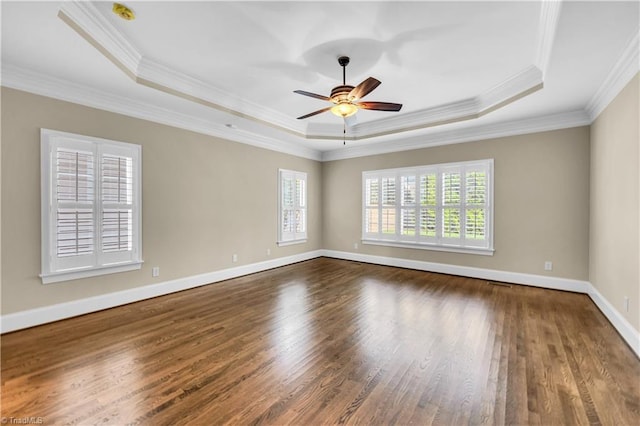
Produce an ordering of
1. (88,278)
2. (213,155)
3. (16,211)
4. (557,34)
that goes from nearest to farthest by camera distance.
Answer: (557,34)
(16,211)
(88,278)
(213,155)

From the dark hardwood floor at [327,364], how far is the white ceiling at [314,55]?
2.79 metres

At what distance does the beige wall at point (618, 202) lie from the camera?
278 cm

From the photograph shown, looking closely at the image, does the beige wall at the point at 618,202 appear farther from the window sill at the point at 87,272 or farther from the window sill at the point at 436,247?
the window sill at the point at 87,272

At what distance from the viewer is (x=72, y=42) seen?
2.58m

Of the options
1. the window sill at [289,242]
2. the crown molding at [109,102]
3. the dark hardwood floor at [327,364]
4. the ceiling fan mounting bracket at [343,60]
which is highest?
the ceiling fan mounting bracket at [343,60]

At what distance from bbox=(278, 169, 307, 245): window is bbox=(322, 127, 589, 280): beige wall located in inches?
111

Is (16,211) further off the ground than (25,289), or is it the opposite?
(16,211)

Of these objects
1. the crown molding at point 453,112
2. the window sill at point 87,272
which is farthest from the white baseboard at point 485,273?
the window sill at point 87,272

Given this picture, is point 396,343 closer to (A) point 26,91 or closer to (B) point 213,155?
(B) point 213,155

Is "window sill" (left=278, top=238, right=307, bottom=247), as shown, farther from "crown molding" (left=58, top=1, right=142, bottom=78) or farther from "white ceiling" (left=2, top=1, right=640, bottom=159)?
"crown molding" (left=58, top=1, right=142, bottom=78)

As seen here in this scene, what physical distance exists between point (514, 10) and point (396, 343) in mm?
3229

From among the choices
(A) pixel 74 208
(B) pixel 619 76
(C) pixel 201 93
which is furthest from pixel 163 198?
(B) pixel 619 76

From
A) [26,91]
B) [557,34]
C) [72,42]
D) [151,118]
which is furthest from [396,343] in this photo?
[26,91]

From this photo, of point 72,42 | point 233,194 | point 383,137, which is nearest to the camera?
point 72,42
